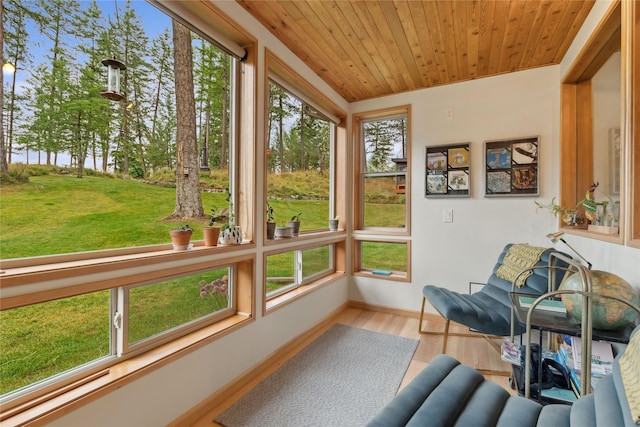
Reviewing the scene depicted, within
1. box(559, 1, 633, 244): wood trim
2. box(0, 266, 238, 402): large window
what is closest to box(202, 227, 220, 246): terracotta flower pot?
box(0, 266, 238, 402): large window

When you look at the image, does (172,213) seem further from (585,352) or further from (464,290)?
(464,290)

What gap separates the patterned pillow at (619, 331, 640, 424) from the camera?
0.70 m

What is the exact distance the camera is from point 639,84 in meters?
1.32

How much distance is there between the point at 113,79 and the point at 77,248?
2.70ft

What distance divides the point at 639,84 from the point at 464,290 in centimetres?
208

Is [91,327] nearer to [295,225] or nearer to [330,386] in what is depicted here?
[330,386]

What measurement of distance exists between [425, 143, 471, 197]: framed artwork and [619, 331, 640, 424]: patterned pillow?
2.14m

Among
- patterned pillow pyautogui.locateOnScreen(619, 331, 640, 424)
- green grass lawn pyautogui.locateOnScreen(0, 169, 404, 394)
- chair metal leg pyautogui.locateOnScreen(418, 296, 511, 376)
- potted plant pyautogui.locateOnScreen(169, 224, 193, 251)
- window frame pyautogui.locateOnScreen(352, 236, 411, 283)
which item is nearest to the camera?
patterned pillow pyautogui.locateOnScreen(619, 331, 640, 424)

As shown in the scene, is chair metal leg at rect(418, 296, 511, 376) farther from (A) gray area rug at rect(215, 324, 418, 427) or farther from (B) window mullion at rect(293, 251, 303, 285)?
(B) window mullion at rect(293, 251, 303, 285)

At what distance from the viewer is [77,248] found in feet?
4.14

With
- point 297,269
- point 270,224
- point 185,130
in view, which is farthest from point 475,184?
point 185,130

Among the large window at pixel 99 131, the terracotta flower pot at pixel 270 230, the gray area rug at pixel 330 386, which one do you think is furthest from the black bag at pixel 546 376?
the large window at pixel 99 131

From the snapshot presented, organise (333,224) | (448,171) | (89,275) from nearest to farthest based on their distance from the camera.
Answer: (89,275), (448,171), (333,224)

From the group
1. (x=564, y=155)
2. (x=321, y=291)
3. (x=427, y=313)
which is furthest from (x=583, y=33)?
(x=321, y=291)
